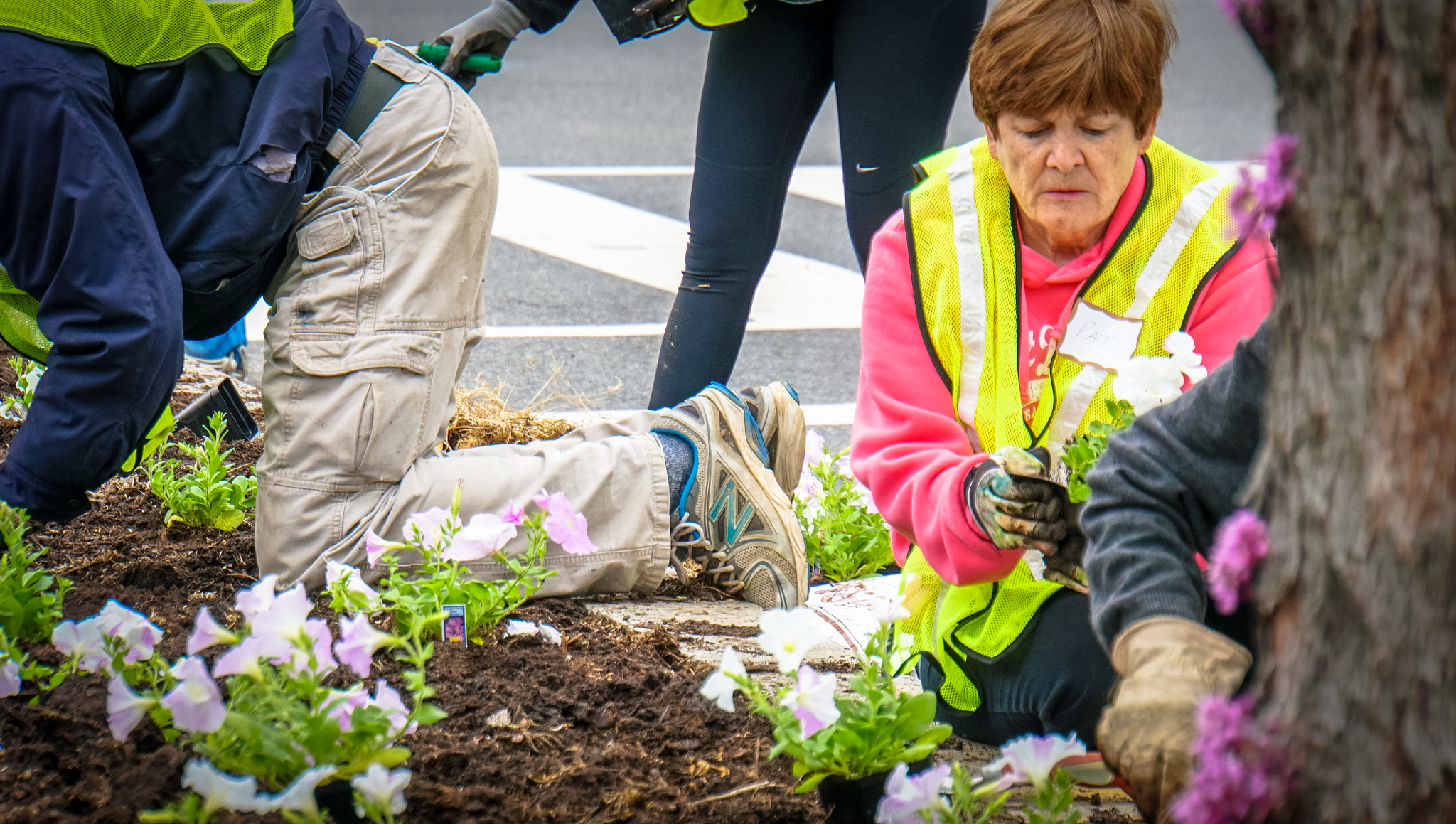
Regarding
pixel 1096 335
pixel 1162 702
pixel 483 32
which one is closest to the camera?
pixel 1162 702

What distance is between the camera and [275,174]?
7.74ft

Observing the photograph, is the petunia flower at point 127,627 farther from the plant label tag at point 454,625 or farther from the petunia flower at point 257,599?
the plant label tag at point 454,625

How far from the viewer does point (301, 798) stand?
4.33 ft

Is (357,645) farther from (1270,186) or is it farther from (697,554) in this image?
(697,554)

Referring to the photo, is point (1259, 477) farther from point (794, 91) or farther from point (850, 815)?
point (794, 91)

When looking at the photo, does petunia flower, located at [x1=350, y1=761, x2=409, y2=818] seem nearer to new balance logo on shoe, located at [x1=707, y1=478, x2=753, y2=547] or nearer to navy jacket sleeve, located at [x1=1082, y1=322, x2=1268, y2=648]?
navy jacket sleeve, located at [x1=1082, y1=322, x2=1268, y2=648]

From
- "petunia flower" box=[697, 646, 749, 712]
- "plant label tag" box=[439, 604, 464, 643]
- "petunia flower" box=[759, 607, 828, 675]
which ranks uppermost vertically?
"petunia flower" box=[759, 607, 828, 675]

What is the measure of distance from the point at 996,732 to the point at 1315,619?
1153 millimetres

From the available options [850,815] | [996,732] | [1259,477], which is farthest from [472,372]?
[1259,477]

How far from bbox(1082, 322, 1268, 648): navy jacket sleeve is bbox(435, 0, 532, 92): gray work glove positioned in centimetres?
196

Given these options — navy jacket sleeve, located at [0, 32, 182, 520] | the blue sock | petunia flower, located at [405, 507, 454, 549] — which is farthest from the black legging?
navy jacket sleeve, located at [0, 32, 182, 520]

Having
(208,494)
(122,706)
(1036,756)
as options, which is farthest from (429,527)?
(1036,756)

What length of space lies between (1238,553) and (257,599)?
3.59 feet

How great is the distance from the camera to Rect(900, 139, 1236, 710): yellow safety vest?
78.3 inches
